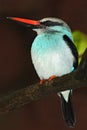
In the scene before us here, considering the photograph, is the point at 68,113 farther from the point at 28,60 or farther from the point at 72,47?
the point at 28,60

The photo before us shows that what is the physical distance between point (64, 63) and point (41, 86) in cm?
27

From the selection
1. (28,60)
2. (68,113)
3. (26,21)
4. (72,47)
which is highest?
(26,21)

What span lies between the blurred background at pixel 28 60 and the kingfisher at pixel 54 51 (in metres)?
1.07

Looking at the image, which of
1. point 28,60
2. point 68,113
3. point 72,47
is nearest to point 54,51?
point 72,47

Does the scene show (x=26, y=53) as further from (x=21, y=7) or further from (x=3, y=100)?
(x=3, y=100)

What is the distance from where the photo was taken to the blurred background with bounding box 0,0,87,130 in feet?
8.47

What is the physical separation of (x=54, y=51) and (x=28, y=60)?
1242 millimetres

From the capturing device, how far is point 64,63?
4.66ft

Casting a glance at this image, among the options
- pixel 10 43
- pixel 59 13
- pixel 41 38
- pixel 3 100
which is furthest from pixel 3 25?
pixel 3 100

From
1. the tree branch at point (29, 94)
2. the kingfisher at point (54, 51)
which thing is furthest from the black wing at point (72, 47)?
the tree branch at point (29, 94)

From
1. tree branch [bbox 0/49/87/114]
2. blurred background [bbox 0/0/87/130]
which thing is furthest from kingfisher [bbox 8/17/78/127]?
blurred background [bbox 0/0/87/130]

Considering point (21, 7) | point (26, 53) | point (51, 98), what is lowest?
point (51, 98)

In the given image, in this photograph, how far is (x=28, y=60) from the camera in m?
2.65

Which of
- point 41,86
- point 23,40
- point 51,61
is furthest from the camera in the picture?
point 23,40
